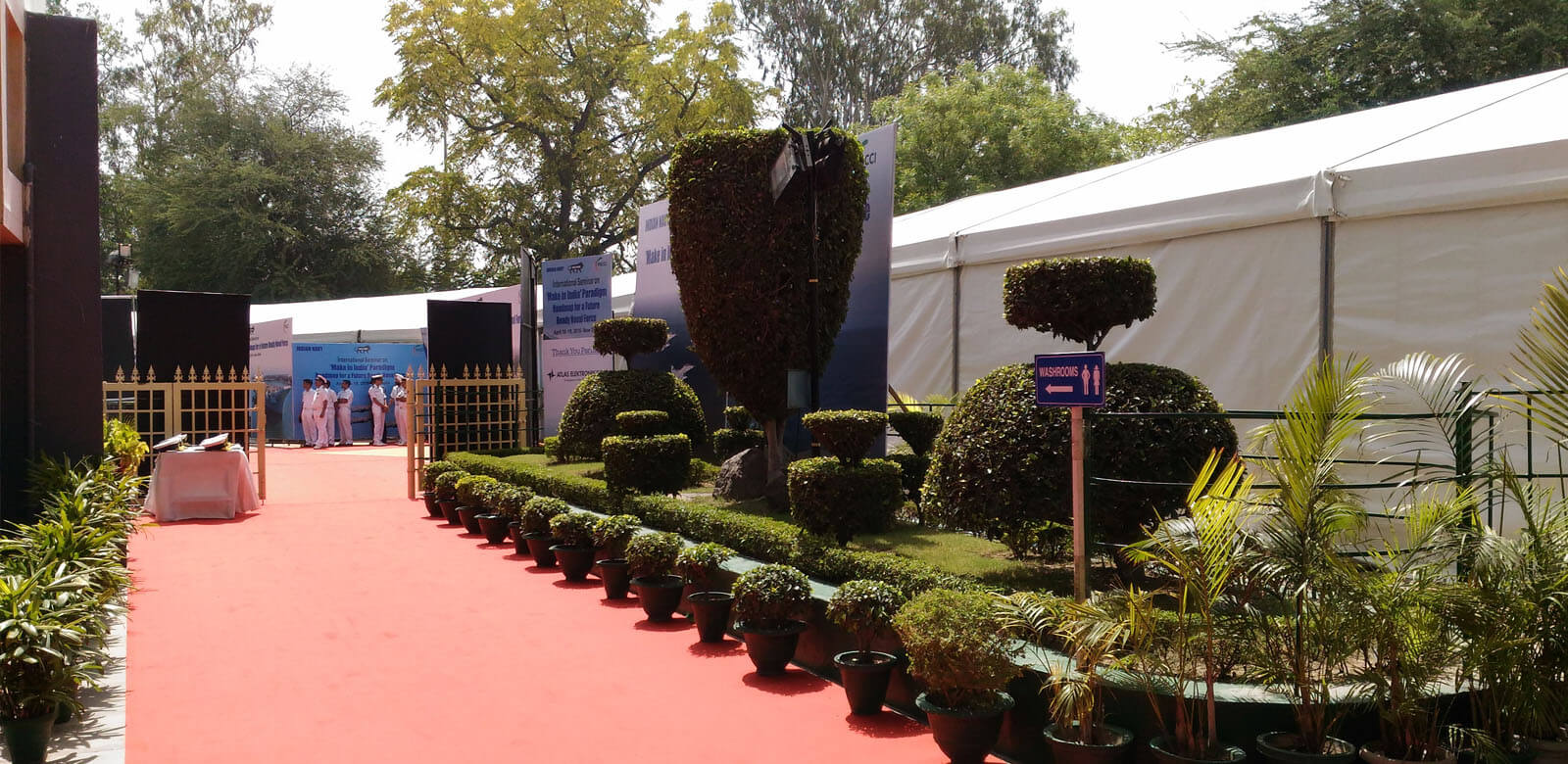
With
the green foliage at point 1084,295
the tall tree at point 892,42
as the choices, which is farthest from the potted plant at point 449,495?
the tall tree at point 892,42

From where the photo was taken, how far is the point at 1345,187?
7.91 metres

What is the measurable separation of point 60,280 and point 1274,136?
10789mm

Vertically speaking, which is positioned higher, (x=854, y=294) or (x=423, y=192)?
(x=423, y=192)

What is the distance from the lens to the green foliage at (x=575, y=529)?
8641mm

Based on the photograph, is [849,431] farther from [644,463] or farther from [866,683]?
[644,463]

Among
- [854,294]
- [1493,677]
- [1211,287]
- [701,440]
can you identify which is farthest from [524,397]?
[1493,677]

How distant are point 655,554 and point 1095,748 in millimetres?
3940

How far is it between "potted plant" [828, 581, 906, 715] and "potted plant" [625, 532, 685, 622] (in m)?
1.93

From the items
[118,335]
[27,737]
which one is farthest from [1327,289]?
[118,335]

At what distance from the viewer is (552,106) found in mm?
30500

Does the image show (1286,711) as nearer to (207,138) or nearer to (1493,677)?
(1493,677)

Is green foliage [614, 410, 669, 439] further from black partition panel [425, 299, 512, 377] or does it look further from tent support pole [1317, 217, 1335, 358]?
black partition panel [425, 299, 512, 377]

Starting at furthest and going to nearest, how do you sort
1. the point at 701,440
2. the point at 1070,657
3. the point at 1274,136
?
1. the point at 701,440
2. the point at 1274,136
3. the point at 1070,657

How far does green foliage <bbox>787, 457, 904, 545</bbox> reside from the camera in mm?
7094
